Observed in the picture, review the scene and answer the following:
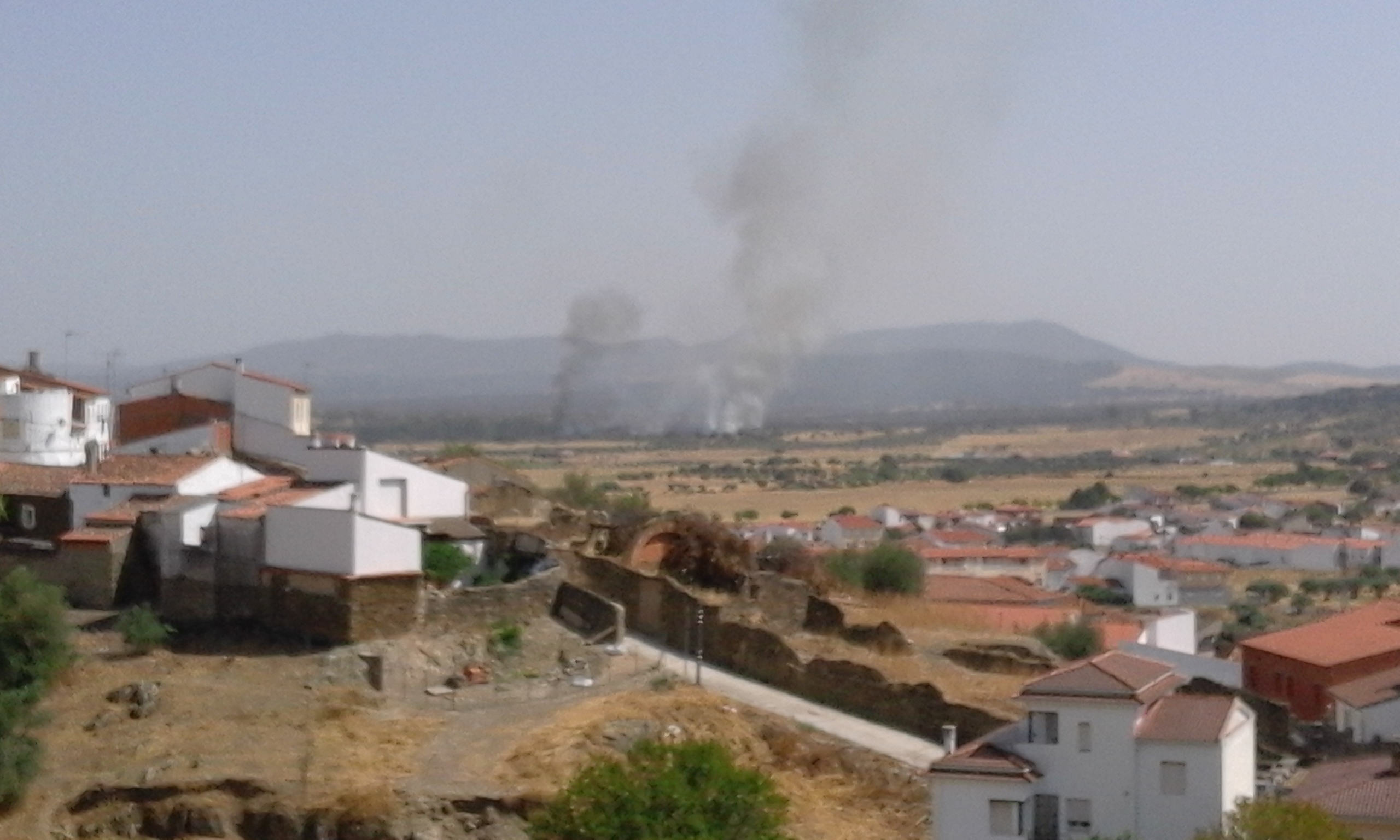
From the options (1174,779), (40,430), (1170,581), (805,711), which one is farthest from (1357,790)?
(1170,581)

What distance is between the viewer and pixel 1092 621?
41.8 meters

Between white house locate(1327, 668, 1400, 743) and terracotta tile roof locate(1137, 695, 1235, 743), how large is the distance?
663 cm

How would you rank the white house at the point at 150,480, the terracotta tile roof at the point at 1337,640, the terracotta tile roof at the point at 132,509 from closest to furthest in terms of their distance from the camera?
the terracotta tile roof at the point at 1337,640 → the terracotta tile roof at the point at 132,509 → the white house at the point at 150,480

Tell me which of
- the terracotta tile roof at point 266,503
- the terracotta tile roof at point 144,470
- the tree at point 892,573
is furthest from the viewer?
the tree at point 892,573

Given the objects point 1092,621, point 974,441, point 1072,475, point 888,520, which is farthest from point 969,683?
point 974,441

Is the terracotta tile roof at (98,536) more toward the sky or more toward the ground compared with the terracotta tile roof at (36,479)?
more toward the ground

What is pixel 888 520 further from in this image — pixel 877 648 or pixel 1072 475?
pixel 1072 475

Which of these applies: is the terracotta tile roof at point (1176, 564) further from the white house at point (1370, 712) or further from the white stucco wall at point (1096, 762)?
the white stucco wall at point (1096, 762)

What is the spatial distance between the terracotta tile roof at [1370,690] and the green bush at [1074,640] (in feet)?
16.4

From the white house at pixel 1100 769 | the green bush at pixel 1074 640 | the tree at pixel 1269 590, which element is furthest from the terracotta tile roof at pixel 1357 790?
the tree at pixel 1269 590

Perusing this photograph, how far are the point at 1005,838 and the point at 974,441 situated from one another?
16866 cm

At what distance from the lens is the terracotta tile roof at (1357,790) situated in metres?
23.9

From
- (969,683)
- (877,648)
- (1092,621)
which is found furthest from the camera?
(1092,621)

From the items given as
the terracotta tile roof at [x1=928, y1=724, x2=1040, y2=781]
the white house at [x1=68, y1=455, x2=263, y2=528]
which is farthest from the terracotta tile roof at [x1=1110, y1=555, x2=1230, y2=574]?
the terracotta tile roof at [x1=928, y1=724, x2=1040, y2=781]
